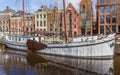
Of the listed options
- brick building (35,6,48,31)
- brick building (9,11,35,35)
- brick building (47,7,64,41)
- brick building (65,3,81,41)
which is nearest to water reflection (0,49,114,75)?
brick building (47,7,64,41)

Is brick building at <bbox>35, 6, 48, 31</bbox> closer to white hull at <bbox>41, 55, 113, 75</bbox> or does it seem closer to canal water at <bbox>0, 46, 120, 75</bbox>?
white hull at <bbox>41, 55, 113, 75</bbox>

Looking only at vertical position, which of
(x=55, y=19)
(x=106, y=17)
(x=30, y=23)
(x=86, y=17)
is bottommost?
(x=55, y=19)

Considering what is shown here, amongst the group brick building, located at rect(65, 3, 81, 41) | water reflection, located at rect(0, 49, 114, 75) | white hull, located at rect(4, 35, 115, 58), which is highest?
brick building, located at rect(65, 3, 81, 41)

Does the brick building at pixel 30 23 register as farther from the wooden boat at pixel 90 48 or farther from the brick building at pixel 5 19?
A: the wooden boat at pixel 90 48

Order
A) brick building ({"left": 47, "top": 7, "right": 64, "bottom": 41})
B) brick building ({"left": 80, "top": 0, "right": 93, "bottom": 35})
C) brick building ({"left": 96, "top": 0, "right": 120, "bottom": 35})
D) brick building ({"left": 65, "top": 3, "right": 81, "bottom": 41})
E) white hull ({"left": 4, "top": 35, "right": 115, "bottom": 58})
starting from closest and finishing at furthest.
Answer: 1. white hull ({"left": 4, "top": 35, "right": 115, "bottom": 58})
2. brick building ({"left": 96, "top": 0, "right": 120, "bottom": 35})
3. brick building ({"left": 80, "top": 0, "right": 93, "bottom": 35})
4. brick building ({"left": 47, "top": 7, "right": 64, "bottom": 41})
5. brick building ({"left": 65, "top": 3, "right": 81, "bottom": 41})

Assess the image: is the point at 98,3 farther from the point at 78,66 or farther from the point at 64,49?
the point at 78,66

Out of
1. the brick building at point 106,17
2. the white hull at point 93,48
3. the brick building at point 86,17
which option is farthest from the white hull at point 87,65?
the brick building at point 86,17

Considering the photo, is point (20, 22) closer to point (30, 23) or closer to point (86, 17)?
point (30, 23)

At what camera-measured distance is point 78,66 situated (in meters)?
36.2

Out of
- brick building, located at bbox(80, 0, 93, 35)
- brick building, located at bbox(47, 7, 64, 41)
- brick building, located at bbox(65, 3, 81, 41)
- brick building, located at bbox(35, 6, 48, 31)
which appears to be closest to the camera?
brick building, located at bbox(80, 0, 93, 35)

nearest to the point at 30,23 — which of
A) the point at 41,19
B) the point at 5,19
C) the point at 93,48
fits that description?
the point at 41,19

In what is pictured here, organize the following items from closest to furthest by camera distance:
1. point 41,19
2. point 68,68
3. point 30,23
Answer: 1. point 68,68
2. point 41,19
3. point 30,23

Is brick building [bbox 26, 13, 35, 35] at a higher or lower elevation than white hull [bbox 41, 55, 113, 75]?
higher

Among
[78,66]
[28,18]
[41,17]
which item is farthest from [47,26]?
[78,66]
